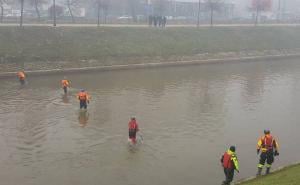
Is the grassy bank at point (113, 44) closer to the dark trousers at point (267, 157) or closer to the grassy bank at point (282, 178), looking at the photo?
the dark trousers at point (267, 157)

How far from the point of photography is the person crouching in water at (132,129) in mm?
18964

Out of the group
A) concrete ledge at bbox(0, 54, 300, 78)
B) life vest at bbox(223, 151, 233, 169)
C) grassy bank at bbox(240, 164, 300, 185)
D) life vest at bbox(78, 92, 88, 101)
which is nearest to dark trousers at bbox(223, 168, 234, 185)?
life vest at bbox(223, 151, 233, 169)

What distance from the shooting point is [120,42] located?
49.1 metres

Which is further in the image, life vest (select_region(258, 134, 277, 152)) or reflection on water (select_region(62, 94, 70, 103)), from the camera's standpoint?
reflection on water (select_region(62, 94, 70, 103))

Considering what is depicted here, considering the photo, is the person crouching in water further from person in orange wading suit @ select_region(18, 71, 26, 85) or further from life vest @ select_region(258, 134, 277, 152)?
person in orange wading suit @ select_region(18, 71, 26, 85)

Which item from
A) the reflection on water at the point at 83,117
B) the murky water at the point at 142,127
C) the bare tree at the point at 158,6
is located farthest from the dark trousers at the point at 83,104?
the bare tree at the point at 158,6

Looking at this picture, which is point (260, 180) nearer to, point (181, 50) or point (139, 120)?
point (139, 120)

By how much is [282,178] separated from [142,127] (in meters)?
9.41

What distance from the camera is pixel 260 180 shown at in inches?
586

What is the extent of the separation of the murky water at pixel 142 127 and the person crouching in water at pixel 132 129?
0.46m

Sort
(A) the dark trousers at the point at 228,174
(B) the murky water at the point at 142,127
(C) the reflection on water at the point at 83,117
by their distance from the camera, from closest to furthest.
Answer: (A) the dark trousers at the point at 228,174 < (B) the murky water at the point at 142,127 < (C) the reflection on water at the point at 83,117

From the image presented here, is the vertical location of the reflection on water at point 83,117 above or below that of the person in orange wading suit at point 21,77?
below

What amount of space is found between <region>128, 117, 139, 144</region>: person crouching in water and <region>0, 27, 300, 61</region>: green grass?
77.4 ft

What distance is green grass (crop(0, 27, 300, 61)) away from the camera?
42.8m
